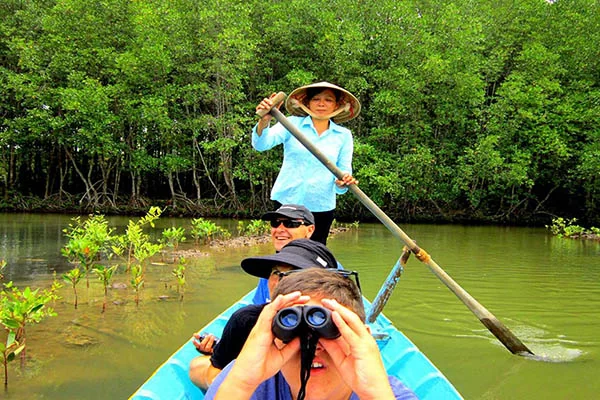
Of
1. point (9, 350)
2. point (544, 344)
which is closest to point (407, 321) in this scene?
point (544, 344)

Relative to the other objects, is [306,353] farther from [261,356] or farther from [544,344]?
[544,344]

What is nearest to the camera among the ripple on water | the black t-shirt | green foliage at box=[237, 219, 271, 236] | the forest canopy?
the black t-shirt

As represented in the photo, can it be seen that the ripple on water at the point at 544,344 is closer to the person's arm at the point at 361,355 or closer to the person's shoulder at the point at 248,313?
the person's shoulder at the point at 248,313

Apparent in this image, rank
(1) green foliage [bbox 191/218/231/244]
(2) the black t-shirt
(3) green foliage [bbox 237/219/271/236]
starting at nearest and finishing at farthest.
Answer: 1. (2) the black t-shirt
2. (1) green foliage [bbox 191/218/231/244]
3. (3) green foliage [bbox 237/219/271/236]

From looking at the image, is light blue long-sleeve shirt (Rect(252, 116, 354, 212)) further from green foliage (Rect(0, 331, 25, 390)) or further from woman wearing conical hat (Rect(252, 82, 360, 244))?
green foliage (Rect(0, 331, 25, 390))

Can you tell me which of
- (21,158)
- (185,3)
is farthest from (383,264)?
(21,158)

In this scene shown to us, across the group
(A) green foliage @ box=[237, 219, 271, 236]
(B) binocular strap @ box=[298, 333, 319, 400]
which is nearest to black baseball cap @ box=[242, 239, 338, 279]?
(B) binocular strap @ box=[298, 333, 319, 400]

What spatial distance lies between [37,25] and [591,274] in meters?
18.7

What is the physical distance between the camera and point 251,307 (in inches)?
72.6

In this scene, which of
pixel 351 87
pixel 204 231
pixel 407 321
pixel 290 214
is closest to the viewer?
pixel 290 214

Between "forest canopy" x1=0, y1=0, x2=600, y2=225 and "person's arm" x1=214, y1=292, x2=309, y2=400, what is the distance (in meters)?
14.0

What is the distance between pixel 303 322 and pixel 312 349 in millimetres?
82

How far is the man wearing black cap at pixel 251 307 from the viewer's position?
1.80m

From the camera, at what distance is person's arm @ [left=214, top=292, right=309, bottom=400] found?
1.11 meters
